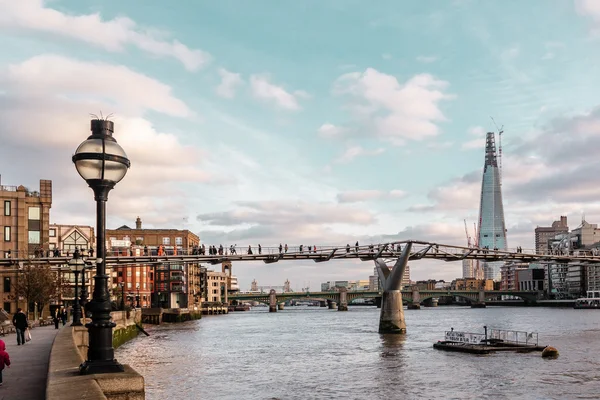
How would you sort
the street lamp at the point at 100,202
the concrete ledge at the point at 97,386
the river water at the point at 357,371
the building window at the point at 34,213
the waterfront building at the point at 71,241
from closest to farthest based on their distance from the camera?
the concrete ledge at the point at 97,386 < the street lamp at the point at 100,202 < the river water at the point at 357,371 < the building window at the point at 34,213 < the waterfront building at the point at 71,241

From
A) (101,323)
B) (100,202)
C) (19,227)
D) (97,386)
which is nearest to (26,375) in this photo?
(101,323)

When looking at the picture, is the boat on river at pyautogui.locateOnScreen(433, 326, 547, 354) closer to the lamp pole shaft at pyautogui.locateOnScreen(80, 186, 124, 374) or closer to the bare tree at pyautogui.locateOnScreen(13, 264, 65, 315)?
the bare tree at pyautogui.locateOnScreen(13, 264, 65, 315)

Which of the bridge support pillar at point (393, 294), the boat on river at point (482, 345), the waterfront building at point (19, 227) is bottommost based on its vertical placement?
the boat on river at point (482, 345)

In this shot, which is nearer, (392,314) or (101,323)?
(101,323)

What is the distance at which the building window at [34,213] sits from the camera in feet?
358

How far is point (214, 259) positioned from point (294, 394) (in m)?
71.5

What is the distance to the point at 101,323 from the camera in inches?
584

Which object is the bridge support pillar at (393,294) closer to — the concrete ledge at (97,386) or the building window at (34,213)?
the building window at (34,213)

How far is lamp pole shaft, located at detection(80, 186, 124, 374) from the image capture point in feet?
47.2

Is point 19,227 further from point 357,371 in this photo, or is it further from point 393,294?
point 357,371

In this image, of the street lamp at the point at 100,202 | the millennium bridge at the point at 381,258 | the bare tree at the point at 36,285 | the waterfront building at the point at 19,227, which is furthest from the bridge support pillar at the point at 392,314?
the street lamp at the point at 100,202

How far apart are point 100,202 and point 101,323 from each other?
276 centimetres

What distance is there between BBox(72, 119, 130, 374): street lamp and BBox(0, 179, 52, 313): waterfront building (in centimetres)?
8944

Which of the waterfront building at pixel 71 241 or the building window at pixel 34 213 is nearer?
the building window at pixel 34 213
